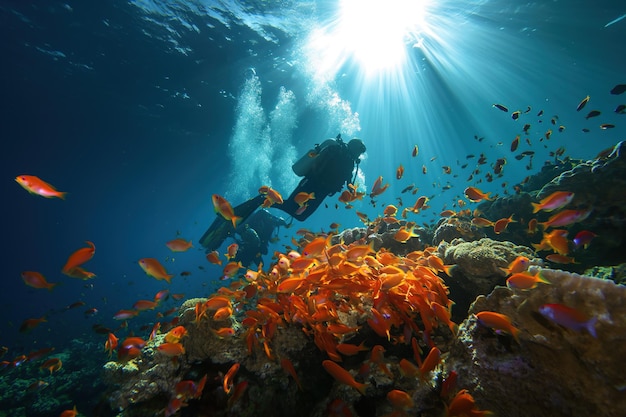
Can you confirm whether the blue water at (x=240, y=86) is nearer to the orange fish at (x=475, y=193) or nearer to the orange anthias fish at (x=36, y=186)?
the orange anthias fish at (x=36, y=186)

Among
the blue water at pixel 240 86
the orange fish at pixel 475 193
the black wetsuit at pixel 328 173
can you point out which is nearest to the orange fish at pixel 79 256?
the blue water at pixel 240 86

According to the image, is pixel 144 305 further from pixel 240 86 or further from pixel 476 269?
pixel 240 86

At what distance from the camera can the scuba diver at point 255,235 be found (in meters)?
15.1

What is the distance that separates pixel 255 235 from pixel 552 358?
14374 millimetres

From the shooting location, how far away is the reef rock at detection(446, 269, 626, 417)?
1.91 meters

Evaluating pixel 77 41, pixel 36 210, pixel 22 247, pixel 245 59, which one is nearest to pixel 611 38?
pixel 245 59

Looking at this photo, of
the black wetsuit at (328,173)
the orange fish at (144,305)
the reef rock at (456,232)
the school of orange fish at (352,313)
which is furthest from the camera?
the black wetsuit at (328,173)

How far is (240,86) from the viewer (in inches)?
787

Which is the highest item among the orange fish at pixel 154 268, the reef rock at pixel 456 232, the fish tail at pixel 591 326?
the orange fish at pixel 154 268

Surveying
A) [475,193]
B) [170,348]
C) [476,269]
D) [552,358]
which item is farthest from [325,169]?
[552,358]

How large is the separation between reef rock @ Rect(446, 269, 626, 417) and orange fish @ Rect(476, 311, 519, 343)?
0.18 m

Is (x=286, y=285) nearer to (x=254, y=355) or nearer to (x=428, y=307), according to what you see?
(x=254, y=355)

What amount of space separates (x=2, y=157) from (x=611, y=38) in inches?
2131

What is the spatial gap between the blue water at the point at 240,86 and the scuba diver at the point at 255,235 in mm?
1636
